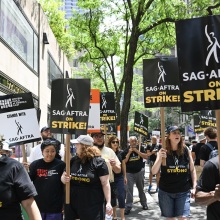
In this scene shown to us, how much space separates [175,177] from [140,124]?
6.75 metres

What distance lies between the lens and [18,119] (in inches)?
258

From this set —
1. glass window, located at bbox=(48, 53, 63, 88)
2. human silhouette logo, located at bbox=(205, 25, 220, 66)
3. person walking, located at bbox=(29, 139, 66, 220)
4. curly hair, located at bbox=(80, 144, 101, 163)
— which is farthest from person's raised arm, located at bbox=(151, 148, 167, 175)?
glass window, located at bbox=(48, 53, 63, 88)

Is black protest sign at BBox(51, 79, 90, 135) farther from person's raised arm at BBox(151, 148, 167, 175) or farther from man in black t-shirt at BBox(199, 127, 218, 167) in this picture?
man in black t-shirt at BBox(199, 127, 218, 167)

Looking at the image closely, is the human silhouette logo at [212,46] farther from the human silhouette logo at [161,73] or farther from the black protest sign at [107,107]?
the black protest sign at [107,107]

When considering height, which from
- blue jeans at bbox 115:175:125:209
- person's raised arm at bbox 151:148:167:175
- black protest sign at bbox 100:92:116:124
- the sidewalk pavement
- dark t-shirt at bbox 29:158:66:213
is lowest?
the sidewalk pavement

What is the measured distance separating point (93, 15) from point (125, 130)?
8230mm

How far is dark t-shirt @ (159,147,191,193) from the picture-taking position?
5703 mm

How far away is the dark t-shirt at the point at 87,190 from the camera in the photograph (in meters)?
5.29

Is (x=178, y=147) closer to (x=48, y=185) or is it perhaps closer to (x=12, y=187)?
(x=48, y=185)

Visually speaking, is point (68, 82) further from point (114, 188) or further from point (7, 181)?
point (7, 181)

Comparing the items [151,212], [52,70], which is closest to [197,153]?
[151,212]

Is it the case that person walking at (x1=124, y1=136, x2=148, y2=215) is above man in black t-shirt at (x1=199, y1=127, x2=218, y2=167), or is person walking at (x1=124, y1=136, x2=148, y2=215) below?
below

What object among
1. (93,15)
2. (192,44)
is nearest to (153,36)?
(93,15)

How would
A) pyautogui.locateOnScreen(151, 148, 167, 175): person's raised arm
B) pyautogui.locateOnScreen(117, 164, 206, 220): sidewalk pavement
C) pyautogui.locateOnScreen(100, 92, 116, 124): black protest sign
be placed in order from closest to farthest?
pyautogui.locateOnScreen(151, 148, 167, 175): person's raised arm → pyautogui.locateOnScreen(117, 164, 206, 220): sidewalk pavement → pyautogui.locateOnScreen(100, 92, 116, 124): black protest sign
